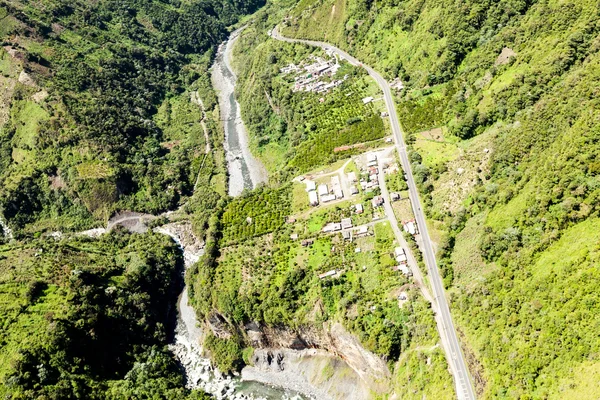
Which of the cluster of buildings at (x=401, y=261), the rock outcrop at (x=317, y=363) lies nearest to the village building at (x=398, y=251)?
the cluster of buildings at (x=401, y=261)

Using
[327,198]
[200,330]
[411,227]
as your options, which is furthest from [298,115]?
[200,330]

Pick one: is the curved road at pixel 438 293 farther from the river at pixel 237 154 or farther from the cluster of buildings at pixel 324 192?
the river at pixel 237 154

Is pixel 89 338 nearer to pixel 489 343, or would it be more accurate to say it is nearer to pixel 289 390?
pixel 289 390

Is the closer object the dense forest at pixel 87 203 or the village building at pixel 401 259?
the village building at pixel 401 259

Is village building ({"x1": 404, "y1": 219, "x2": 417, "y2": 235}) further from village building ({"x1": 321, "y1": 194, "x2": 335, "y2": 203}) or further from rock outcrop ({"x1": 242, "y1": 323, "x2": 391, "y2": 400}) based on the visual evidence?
rock outcrop ({"x1": 242, "y1": 323, "x2": 391, "y2": 400})

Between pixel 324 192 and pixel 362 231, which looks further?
pixel 324 192

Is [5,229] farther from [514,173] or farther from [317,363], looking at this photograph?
[514,173]

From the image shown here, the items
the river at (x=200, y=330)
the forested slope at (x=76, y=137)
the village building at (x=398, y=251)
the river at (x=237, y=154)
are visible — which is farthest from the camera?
the river at (x=237, y=154)
